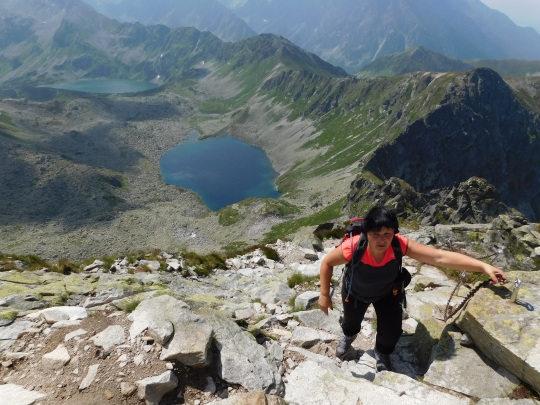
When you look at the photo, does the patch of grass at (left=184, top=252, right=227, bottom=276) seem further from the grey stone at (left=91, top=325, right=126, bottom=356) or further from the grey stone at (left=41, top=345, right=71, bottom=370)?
the grey stone at (left=41, top=345, right=71, bottom=370)

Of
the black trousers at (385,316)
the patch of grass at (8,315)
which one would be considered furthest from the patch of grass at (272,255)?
the patch of grass at (8,315)

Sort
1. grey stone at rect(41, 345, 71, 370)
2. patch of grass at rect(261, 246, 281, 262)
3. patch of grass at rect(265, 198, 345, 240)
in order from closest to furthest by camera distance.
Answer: grey stone at rect(41, 345, 71, 370), patch of grass at rect(261, 246, 281, 262), patch of grass at rect(265, 198, 345, 240)

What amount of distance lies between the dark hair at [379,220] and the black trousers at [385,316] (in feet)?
6.35

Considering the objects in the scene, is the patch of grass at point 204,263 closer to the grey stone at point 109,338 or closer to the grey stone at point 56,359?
the grey stone at point 109,338

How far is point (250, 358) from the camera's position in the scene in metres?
6.38

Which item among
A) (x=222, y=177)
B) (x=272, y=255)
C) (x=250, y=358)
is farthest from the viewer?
(x=222, y=177)

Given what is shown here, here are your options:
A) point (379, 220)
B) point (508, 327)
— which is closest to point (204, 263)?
point (379, 220)

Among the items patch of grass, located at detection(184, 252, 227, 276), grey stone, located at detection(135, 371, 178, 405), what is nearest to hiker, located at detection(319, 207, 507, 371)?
grey stone, located at detection(135, 371, 178, 405)

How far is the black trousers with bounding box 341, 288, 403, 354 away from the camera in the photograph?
21.3 feet

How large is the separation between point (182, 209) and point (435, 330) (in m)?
116

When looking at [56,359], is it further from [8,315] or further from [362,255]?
[362,255]

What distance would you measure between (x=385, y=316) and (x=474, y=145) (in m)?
159

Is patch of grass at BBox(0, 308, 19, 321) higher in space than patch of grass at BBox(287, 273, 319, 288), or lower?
higher

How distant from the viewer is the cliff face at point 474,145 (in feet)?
390
